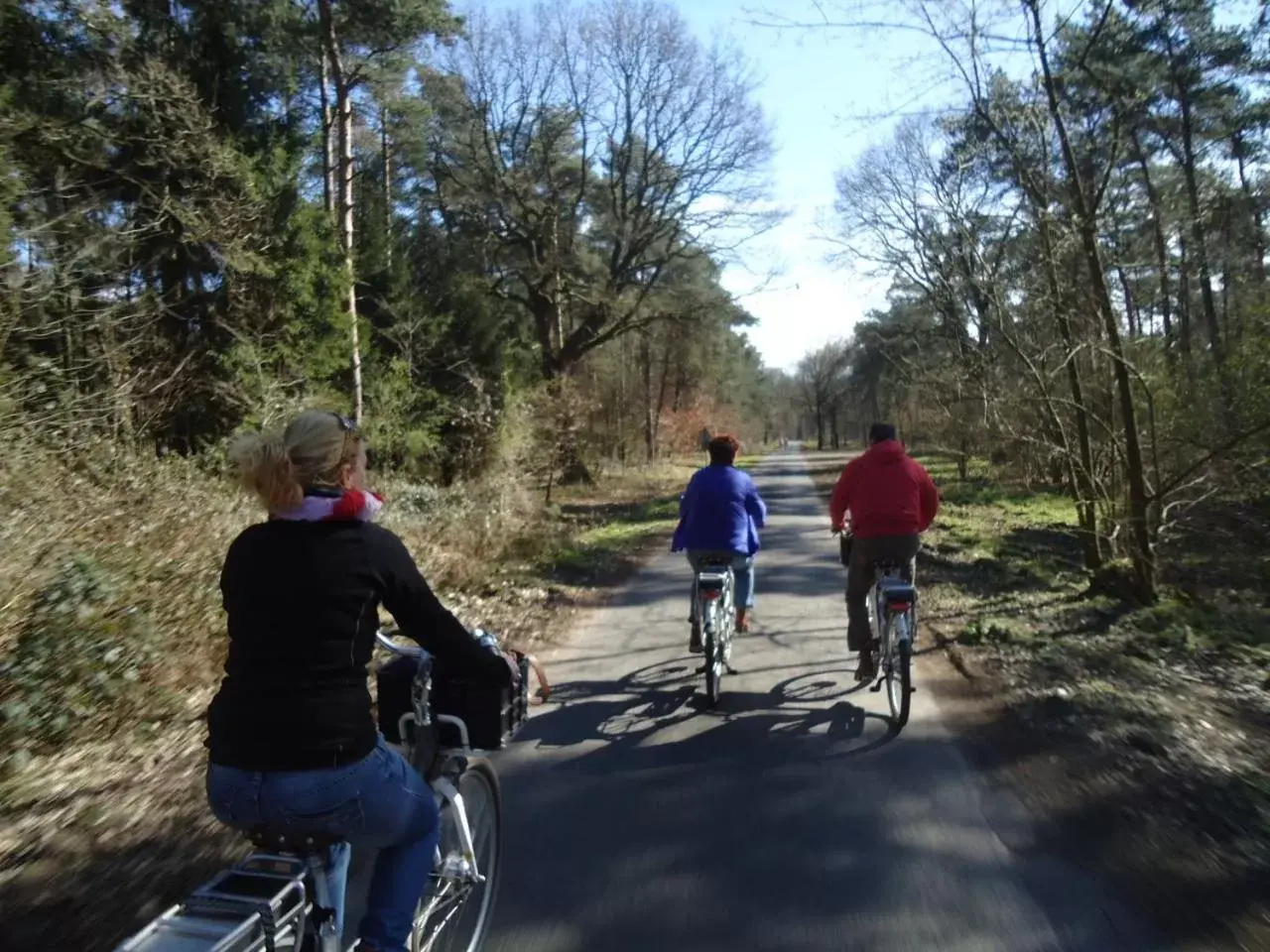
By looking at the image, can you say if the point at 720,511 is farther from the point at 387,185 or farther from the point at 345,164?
the point at 387,185

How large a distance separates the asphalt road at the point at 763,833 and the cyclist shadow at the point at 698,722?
0.02 m

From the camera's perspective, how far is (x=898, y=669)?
6047mm

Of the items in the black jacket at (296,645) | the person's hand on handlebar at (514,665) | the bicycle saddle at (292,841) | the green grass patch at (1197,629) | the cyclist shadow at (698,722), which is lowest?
the green grass patch at (1197,629)

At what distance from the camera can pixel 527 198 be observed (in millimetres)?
29141

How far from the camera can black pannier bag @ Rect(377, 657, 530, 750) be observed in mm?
2945

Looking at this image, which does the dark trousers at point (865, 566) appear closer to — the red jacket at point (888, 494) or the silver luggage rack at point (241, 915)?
the red jacket at point (888, 494)

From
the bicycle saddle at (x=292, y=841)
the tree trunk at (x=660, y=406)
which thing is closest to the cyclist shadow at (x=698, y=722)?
the bicycle saddle at (x=292, y=841)

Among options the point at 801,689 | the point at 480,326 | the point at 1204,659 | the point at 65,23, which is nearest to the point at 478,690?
the point at 801,689

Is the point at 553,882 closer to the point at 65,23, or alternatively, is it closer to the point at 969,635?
the point at 969,635

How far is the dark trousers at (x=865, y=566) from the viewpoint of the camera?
6.74 metres

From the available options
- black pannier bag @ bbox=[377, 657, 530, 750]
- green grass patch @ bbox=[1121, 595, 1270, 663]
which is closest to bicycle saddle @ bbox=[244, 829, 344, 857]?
black pannier bag @ bbox=[377, 657, 530, 750]

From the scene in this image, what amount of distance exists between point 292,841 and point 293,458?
0.98 metres

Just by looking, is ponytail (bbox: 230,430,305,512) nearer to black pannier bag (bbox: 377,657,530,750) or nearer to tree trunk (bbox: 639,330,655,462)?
black pannier bag (bbox: 377,657,530,750)

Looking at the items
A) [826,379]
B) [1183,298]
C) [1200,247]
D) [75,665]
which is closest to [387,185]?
[1200,247]
